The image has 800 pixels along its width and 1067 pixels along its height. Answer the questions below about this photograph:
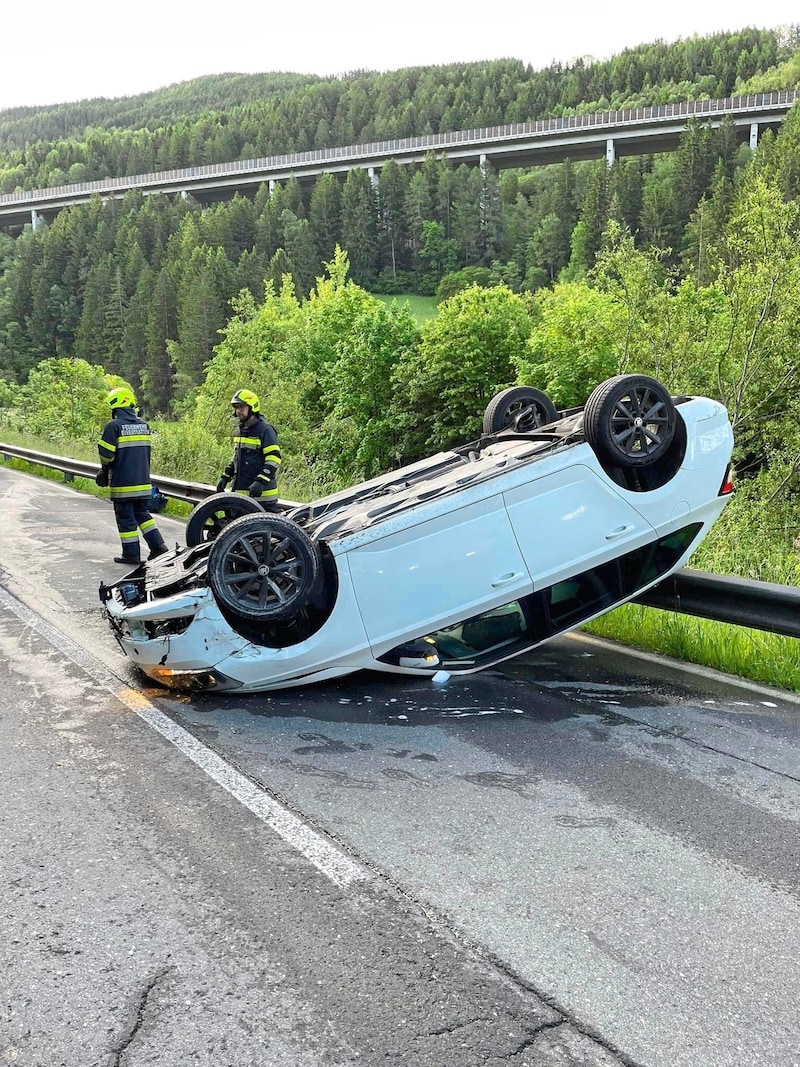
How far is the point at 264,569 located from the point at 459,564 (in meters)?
1.06

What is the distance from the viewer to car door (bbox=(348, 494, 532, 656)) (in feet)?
17.2

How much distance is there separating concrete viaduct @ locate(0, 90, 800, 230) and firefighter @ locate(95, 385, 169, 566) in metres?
124

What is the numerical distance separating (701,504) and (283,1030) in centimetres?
414

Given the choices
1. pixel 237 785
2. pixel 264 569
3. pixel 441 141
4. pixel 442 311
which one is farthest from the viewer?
pixel 441 141

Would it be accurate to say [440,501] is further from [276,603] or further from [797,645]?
[797,645]

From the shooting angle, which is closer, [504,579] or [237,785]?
[237,785]

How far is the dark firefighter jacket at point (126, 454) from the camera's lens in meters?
9.77

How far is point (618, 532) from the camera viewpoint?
5484 millimetres

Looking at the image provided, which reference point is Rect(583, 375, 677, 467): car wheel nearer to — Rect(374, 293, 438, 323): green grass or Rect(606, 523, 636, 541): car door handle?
Rect(606, 523, 636, 541): car door handle

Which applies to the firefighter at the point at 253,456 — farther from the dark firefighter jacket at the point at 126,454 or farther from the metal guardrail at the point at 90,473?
the metal guardrail at the point at 90,473

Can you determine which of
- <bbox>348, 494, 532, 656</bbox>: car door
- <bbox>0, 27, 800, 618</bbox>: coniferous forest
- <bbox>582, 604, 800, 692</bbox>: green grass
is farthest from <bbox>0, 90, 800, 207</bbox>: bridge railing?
<bbox>348, 494, 532, 656</bbox>: car door

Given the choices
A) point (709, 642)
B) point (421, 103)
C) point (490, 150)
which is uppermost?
point (421, 103)

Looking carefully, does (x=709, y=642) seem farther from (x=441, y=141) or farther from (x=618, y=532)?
(x=441, y=141)

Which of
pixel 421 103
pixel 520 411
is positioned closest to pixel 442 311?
pixel 520 411
